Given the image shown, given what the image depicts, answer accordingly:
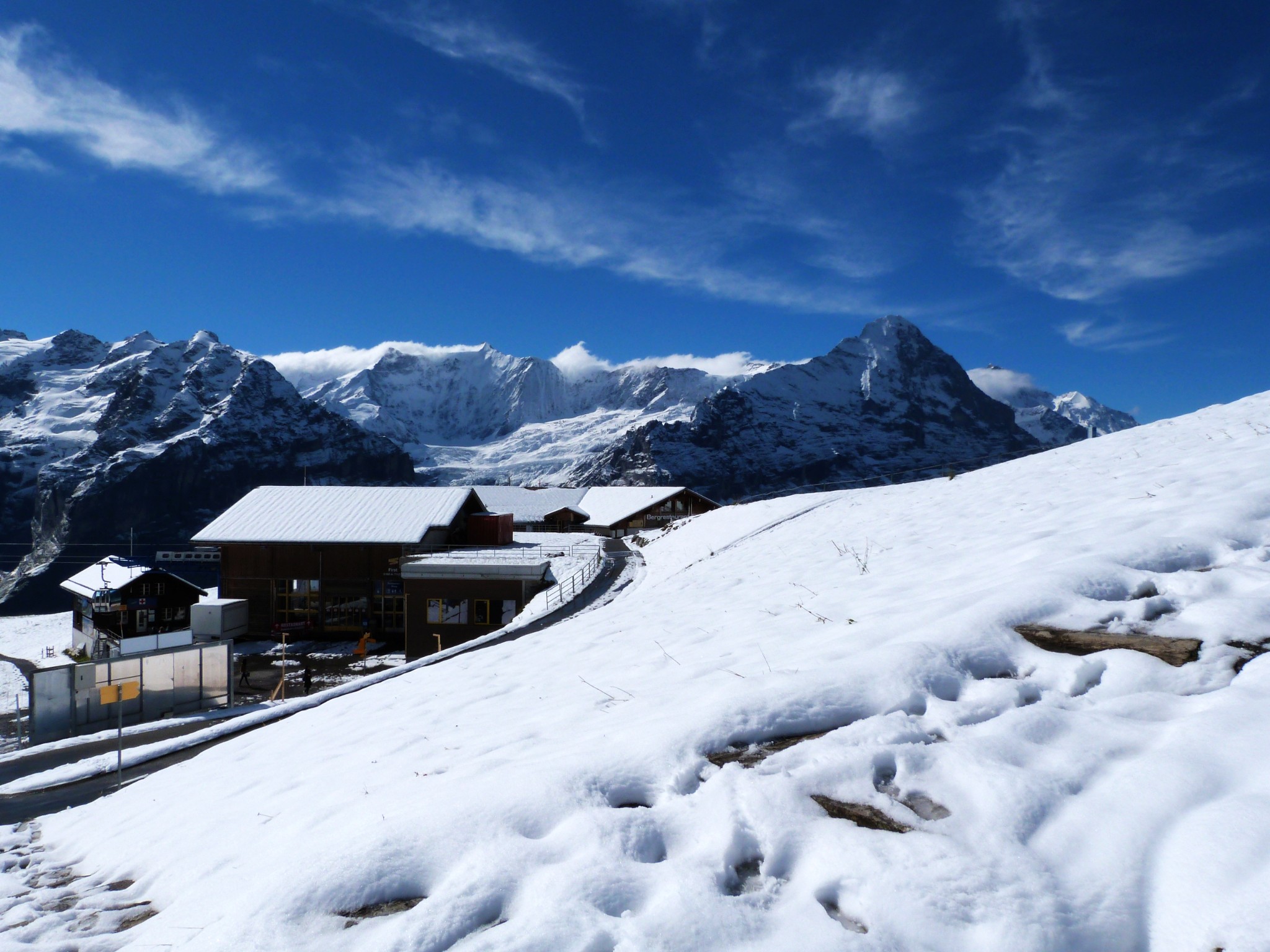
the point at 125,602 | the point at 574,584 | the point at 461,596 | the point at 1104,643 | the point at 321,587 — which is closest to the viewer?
the point at 1104,643

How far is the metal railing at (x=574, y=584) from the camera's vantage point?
75.3ft

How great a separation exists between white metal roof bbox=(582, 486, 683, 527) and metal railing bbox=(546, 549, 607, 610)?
33.3 metres

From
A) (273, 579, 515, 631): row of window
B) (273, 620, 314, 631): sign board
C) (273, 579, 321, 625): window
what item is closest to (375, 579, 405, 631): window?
(273, 579, 515, 631): row of window

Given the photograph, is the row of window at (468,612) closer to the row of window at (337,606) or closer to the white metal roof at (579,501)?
the row of window at (337,606)

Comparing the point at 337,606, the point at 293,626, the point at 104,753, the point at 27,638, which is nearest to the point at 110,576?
the point at 27,638

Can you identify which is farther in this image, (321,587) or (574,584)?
(321,587)

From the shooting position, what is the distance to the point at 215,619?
33656 millimetres

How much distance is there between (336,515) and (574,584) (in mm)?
19466

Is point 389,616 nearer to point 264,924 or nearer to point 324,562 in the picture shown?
point 324,562

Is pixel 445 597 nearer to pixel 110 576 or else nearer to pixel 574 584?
pixel 574 584

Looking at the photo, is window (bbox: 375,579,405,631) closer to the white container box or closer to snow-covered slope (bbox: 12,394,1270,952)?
the white container box

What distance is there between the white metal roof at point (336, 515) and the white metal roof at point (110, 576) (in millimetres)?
3533

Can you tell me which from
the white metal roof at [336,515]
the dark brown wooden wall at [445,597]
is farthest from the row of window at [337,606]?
the dark brown wooden wall at [445,597]

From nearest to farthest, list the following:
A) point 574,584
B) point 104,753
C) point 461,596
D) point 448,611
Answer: point 104,753
point 574,584
point 461,596
point 448,611
